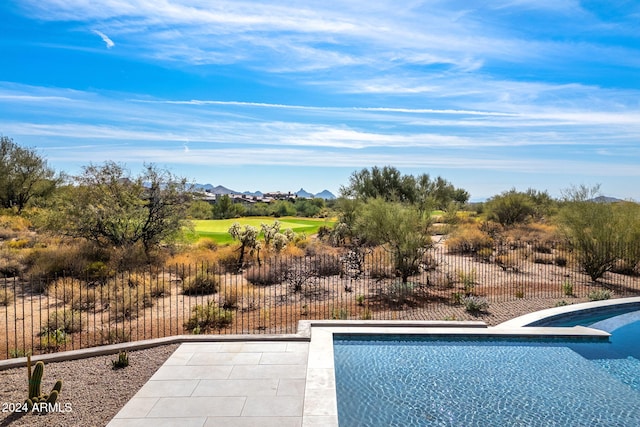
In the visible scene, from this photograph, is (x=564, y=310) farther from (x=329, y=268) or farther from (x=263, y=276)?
(x=263, y=276)

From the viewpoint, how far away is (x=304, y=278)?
49.3 feet

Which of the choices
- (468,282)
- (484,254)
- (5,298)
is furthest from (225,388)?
(484,254)

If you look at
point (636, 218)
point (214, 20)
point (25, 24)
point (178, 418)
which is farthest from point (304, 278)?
point (636, 218)

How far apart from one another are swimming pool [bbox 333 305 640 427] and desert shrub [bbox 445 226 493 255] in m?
12.9

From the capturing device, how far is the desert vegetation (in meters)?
10.4

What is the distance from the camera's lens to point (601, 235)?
15.2m

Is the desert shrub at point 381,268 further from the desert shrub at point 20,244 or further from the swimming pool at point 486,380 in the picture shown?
the desert shrub at point 20,244

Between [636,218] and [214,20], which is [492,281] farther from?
[214,20]

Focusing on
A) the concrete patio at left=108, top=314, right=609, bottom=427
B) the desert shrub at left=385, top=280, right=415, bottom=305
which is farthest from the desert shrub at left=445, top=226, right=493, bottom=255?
the concrete patio at left=108, top=314, right=609, bottom=427

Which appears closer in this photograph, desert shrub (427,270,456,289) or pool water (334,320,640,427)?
pool water (334,320,640,427)

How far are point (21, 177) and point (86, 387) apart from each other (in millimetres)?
32737

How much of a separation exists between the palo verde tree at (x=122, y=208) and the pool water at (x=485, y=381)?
41.6 ft

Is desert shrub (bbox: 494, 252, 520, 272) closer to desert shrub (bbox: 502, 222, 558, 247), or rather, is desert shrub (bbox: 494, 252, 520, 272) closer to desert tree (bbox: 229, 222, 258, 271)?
desert shrub (bbox: 502, 222, 558, 247)

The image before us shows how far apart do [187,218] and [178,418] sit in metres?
14.9
